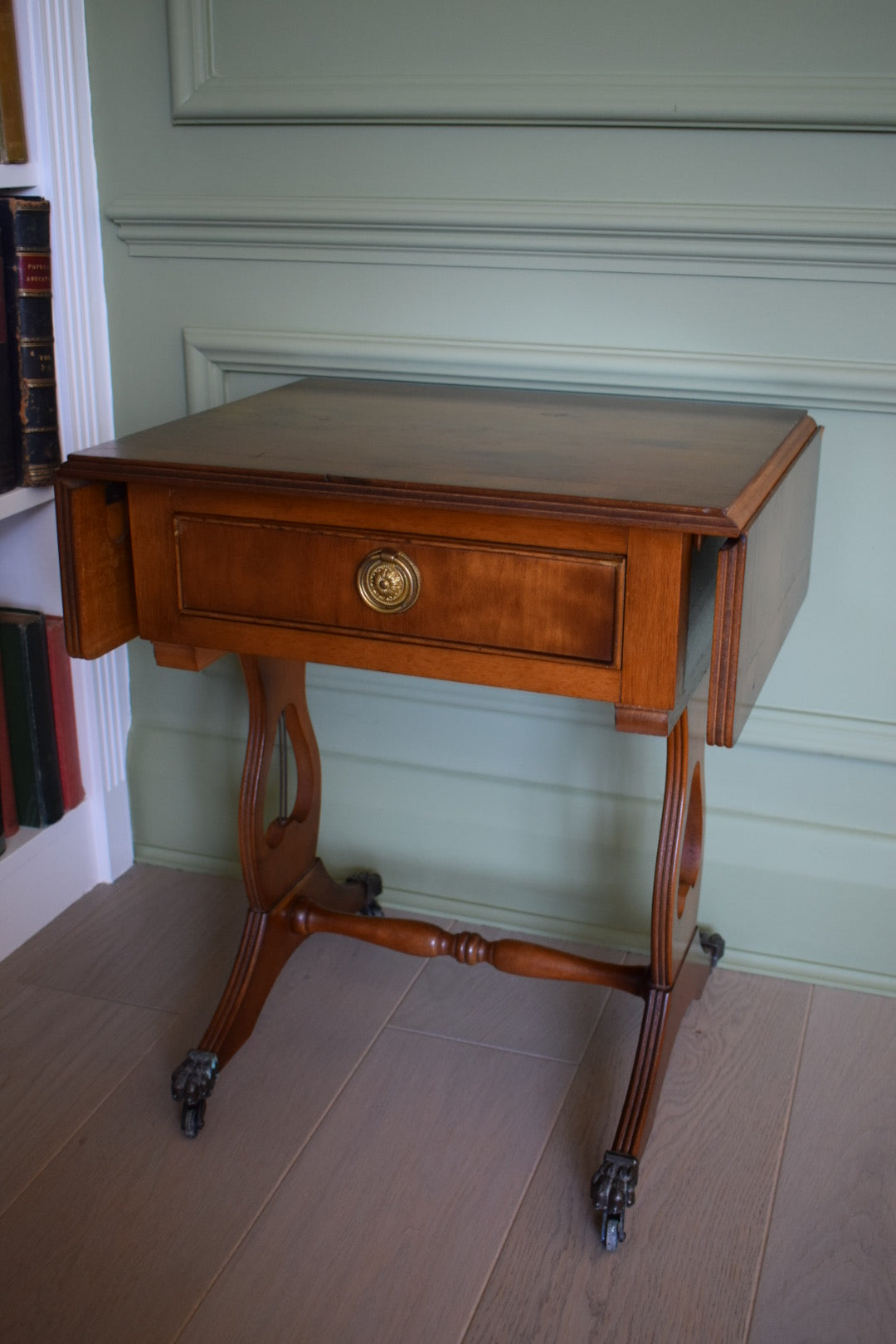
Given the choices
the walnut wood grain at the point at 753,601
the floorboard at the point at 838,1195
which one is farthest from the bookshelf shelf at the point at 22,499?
the floorboard at the point at 838,1195

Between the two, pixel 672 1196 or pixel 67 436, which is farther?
pixel 67 436

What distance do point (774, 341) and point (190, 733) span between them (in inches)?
42.9

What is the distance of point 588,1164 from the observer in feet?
5.03

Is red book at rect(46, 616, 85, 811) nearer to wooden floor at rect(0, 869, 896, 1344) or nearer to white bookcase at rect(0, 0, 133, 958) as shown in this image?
white bookcase at rect(0, 0, 133, 958)

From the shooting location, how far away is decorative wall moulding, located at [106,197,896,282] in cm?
159

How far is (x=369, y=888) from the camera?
6.68 feet

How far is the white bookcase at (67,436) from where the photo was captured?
Result: 5.87 feet

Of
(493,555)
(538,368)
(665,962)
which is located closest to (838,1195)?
(665,962)

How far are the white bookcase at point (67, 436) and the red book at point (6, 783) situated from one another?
0.02 meters

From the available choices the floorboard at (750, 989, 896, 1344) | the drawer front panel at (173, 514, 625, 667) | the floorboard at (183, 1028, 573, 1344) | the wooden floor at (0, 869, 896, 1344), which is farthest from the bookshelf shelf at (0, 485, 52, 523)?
the floorboard at (750, 989, 896, 1344)

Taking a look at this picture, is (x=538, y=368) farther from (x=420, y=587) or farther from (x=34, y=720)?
(x=34, y=720)

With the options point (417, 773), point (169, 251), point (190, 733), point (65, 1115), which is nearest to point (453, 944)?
point (417, 773)

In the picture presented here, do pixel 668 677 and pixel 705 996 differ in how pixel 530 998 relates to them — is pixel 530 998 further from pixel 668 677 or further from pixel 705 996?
pixel 668 677

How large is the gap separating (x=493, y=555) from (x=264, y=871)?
685mm
